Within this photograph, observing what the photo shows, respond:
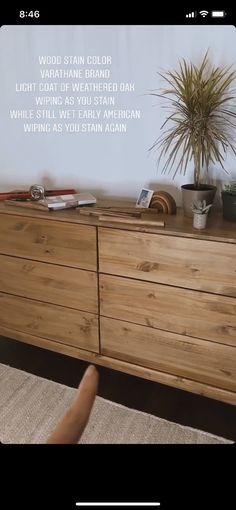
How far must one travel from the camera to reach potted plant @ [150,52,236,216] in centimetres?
147

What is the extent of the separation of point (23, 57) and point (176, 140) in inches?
34.7

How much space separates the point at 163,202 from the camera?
166 centimetres

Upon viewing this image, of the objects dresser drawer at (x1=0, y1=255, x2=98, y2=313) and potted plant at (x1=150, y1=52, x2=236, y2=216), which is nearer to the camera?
potted plant at (x1=150, y1=52, x2=236, y2=216)

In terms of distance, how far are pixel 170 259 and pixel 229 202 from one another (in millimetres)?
319

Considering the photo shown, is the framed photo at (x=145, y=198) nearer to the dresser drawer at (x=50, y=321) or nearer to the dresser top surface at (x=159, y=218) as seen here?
the dresser top surface at (x=159, y=218)

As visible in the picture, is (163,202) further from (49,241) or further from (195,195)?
(49,241)

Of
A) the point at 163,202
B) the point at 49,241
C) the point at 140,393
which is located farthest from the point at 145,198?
the point at 140,393

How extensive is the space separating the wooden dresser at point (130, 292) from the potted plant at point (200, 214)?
0.12 ft

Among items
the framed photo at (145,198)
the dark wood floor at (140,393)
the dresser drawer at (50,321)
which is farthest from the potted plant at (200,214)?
the dark wood floor at (140,393)

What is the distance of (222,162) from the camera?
1.66m

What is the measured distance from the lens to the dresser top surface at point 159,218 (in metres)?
1.42
